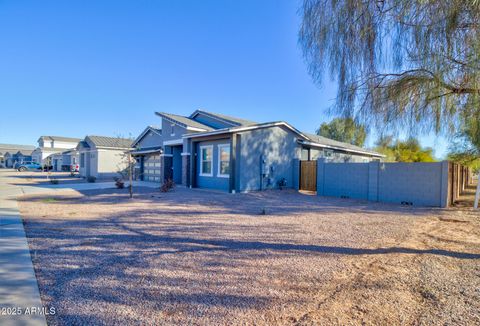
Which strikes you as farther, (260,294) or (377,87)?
(377,87)

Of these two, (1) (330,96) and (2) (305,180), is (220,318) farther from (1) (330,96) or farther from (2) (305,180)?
(2) (305,180)

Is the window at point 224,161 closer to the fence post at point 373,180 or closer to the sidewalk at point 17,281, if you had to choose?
the fence post at point 373,180

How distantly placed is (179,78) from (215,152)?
6.95m

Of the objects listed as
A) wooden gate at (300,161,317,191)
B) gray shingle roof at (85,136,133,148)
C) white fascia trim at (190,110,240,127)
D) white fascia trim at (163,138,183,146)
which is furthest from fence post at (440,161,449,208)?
gray shingle roof at (85,136,133,148)

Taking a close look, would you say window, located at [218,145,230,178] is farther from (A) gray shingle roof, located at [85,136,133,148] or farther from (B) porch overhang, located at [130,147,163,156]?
(A) gray shingle roof, located at [85,136,133,148]

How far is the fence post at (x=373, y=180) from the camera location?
41.5 feet

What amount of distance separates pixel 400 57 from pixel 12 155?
262 feet

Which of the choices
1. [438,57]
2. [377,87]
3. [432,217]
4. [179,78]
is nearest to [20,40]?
[179,78]

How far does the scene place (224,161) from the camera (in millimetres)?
15375

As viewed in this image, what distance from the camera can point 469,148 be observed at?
1508cm

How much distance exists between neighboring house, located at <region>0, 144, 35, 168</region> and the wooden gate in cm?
6706

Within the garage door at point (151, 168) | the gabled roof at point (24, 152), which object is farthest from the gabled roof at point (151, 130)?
the gabled roof at point (24, 152)

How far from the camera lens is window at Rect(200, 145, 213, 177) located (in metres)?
16.3

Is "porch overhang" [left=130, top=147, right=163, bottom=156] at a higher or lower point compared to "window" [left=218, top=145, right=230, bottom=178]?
higher
